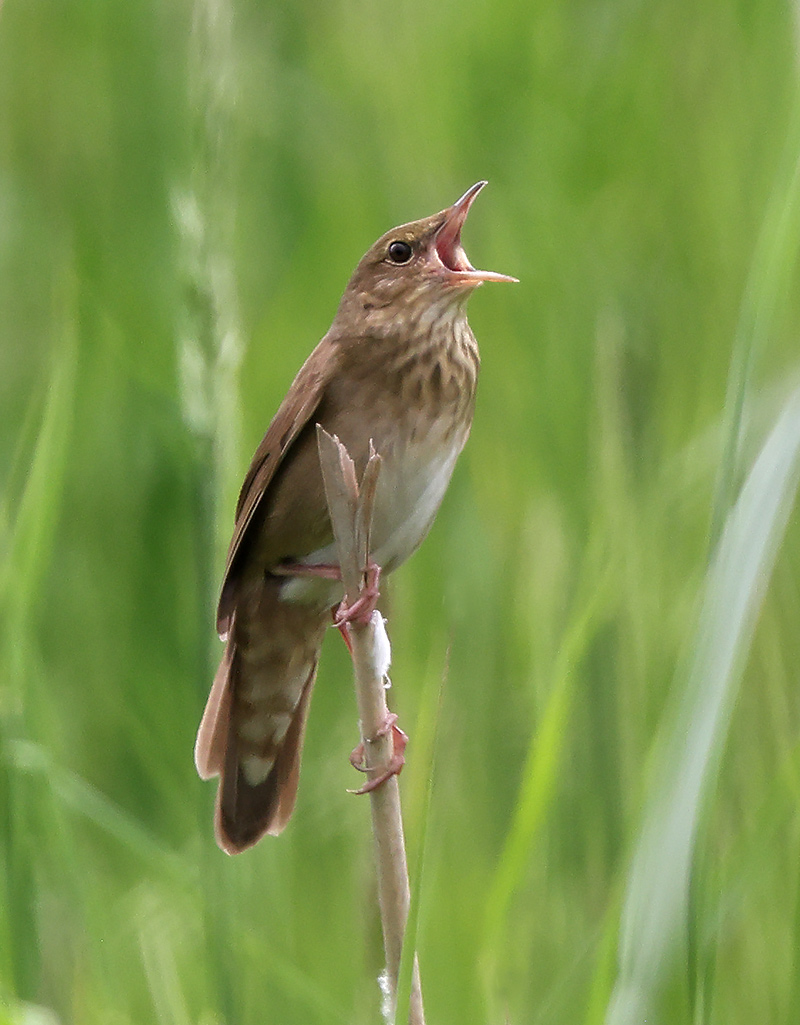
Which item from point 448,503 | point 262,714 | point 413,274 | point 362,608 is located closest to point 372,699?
point 362,608

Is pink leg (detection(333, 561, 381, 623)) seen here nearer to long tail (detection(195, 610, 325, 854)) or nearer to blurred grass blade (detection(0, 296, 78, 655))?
blurred grass blade (detection(0, 296, 78, 655))

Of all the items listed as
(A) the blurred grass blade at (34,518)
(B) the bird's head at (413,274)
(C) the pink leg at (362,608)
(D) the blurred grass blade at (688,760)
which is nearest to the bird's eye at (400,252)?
(B) the bird's head at (413,274)

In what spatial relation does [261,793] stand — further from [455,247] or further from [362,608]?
[455,247]

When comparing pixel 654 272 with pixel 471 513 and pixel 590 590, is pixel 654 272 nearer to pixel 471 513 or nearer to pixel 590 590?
pixel 471 513

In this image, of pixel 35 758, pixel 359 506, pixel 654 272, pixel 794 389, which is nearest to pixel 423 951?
pixel 35 758

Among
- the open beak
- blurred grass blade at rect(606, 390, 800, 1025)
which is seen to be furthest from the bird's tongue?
blurred grass blade at rect(606, 390, 800, 1025)

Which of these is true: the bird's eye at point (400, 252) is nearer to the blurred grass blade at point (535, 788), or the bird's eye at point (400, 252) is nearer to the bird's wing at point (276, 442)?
the bird's wing at point (276, 442)
